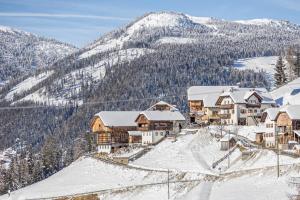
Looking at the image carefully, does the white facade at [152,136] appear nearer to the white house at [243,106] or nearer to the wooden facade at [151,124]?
the wooden facade at [151,124]

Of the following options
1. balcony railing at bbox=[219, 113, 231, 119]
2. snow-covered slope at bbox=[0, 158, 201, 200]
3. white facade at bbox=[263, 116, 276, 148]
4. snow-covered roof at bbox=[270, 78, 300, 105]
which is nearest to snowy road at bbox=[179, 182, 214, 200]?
snow-covered slope at bbox=[0, 158, 201, 200]

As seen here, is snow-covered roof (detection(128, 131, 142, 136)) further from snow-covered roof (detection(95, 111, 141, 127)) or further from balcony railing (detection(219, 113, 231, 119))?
balcony railing (detection(219, 113, 231, 119))

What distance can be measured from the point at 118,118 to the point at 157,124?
33.8 feet

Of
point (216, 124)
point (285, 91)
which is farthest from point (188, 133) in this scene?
point (285, 91)

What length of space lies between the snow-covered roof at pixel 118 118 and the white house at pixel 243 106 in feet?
58.4

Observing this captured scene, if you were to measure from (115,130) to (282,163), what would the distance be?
48816 millimetres

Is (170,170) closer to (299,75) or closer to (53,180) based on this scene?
(53,180)

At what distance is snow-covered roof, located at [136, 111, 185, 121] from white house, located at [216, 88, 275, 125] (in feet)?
30.0

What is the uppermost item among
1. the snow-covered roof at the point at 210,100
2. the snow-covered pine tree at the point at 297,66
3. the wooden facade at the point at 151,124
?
the snow-covered pine tree at the point at 297,66

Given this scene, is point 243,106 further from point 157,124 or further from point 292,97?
point 157,124

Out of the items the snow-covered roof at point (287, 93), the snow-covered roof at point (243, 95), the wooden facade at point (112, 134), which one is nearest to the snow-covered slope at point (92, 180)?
the wooden facade at point (112, 134)

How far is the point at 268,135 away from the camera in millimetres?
106750

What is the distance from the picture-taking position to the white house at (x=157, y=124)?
12312 cm

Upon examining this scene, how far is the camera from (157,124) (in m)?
125
